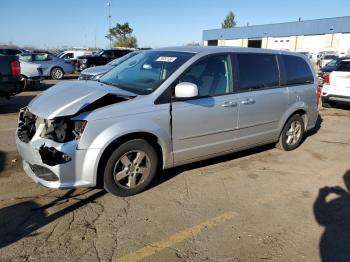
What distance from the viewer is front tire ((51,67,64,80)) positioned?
19781 millimetres

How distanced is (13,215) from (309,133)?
255 inches

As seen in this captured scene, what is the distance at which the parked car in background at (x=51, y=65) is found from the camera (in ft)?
61.0

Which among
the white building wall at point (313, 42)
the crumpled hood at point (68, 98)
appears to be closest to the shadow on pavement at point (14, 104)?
the crumpled hood at point (68, 98)

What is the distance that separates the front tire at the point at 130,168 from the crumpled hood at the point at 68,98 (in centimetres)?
66

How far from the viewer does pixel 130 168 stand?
169 inches

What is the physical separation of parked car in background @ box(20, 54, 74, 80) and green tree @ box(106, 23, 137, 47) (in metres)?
47.4

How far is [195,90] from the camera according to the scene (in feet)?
14.2

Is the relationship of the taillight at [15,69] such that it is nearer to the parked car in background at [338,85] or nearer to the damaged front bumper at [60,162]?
the damaged front bumper at [60,162]

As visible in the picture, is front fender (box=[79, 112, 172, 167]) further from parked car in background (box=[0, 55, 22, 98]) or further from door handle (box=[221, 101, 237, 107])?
parked car in background (box=[0, 55, 22, 98])

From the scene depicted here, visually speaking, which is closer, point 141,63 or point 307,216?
point 307,216

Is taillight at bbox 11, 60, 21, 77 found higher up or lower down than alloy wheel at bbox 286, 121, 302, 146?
higher up

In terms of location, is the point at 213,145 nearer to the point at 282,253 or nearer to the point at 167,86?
the point at 167,86

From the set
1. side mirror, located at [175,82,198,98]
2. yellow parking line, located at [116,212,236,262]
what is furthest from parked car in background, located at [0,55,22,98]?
yellow parking line, located at [116,212,236,262]

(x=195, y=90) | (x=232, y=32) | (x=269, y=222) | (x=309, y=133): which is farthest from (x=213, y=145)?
(x=232, y=32)
